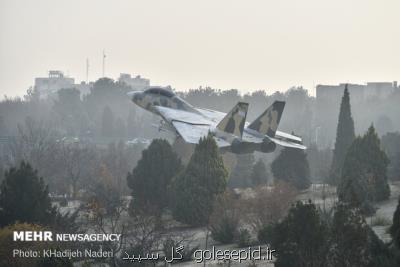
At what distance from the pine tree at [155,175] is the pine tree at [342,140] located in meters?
13.3

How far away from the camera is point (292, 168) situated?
74.6m

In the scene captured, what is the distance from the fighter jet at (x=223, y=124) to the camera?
237ft

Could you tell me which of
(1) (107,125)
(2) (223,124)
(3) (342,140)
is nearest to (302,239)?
(2) (223,124)

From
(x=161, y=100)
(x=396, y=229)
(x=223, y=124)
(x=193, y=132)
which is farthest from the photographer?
(x=161, y=100)

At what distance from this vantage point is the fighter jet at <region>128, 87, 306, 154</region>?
7219 centimetres

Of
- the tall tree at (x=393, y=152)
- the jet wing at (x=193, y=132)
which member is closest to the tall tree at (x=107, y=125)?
the tall tree at (x=393, y=152)

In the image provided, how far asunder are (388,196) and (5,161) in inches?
2248

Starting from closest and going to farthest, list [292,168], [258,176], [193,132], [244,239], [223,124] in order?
[244,239]
[223,124]
[193,132]
[292,168]
[258,176]

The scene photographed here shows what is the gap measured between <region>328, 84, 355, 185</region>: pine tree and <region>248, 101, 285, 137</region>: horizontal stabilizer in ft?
17.6

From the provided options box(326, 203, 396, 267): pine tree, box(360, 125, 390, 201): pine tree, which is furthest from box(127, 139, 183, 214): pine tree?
box(326, 203, 396, 267): pine tree

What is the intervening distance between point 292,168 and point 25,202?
86.9ft

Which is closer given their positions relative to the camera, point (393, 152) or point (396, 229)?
point (396, 229)

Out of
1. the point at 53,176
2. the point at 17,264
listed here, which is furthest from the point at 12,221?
the point at 53,176

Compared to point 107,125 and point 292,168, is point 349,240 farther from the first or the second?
point 107,125
